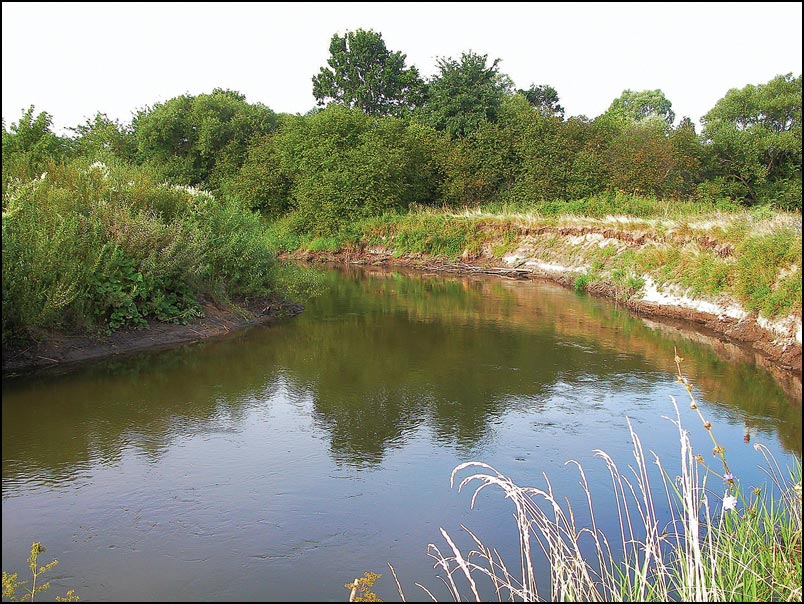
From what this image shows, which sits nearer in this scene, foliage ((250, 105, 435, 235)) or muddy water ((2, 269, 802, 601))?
muddy water ((2, 269, 802, 601))

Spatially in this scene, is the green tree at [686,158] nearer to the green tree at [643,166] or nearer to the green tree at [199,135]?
the green tree at [643,166]

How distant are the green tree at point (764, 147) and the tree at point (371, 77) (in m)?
19.5

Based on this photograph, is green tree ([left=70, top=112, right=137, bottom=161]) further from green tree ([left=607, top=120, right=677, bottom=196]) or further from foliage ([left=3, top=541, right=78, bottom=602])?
foliage ([left=3, top=541, right=78, bottom=602])

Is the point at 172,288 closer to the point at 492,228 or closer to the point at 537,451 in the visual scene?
the point at 537,451

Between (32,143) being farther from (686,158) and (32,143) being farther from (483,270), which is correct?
(686,158)

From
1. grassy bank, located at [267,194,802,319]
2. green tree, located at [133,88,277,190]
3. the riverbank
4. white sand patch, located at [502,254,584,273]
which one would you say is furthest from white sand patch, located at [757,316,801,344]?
green tree, located at [133,88,277,190]

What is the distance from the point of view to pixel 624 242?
21.2m

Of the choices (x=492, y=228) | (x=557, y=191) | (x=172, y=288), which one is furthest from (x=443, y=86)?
(x=172, y=288)

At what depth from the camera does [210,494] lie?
6.59 meters

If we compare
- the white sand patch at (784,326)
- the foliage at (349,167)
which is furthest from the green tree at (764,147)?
the white sand patch at (784,326)

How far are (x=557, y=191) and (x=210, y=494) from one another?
2764cm

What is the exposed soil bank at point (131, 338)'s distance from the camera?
34.4ft

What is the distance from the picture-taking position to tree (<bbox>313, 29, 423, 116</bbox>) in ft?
152

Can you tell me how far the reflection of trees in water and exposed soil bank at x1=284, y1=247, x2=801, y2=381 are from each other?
2.60 feet
